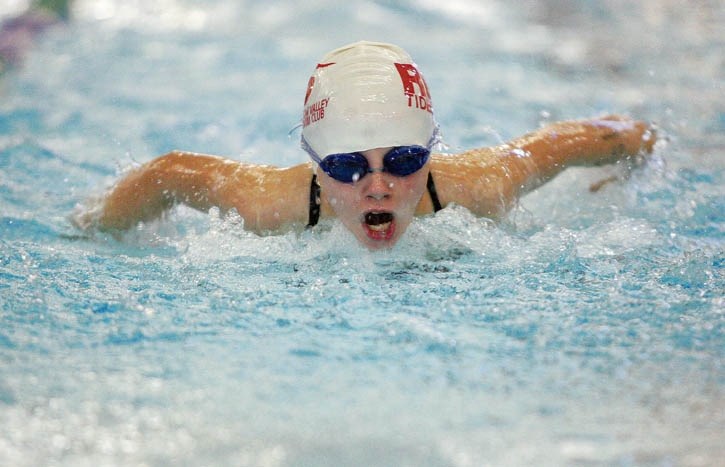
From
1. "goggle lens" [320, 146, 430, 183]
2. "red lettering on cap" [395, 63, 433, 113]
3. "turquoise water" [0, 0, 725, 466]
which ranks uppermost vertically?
"red lettering on cap" [395, 63, 433, 113]

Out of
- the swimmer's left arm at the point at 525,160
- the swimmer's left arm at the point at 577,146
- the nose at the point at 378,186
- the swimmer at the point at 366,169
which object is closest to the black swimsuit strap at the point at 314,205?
the swimmer at the point at 366,169

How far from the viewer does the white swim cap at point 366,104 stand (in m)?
2.77

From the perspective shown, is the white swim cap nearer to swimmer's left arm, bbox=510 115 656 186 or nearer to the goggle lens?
the goggle lens

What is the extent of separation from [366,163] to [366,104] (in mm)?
215

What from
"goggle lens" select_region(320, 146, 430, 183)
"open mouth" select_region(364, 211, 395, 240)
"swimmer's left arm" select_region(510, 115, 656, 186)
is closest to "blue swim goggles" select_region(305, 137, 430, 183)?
"goggle lens" select_region(320, 146, 430, 183)

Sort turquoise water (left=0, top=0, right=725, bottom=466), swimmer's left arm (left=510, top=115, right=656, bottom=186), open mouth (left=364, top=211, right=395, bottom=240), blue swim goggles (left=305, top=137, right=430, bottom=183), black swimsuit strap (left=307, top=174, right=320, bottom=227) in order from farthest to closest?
swimmer's left arm (left=510, top=115, right=656, bottom=186) → black swimsuit strap (left=307, top=174, right=320, bottom=227) → open mouth (left=364, top=211, right=395, bottom=240) → blue swim goggles (left=305, top=137, right=430, bottom=183) → turquoise water (left=0, top=0, right=725, bottom=466)

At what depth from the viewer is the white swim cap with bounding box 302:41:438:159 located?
277 cm

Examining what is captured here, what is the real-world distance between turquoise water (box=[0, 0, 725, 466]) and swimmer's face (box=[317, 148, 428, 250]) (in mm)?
92

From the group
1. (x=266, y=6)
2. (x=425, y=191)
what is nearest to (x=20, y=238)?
(x=425, y=191)

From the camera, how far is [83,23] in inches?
284

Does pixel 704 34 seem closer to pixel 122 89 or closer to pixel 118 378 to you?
pixel 122 89

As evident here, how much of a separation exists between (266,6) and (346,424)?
6369 millimetres

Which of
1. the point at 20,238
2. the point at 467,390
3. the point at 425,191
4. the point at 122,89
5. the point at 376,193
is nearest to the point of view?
the point at 467,390

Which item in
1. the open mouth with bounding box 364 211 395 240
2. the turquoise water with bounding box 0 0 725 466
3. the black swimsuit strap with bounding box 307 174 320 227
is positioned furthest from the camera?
the black swimsuit strap with bounding box 307 174 320 227
